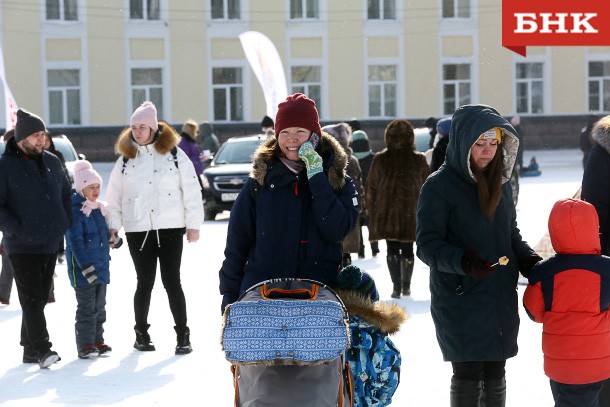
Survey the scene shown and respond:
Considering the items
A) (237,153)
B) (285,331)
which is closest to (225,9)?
(237,153)

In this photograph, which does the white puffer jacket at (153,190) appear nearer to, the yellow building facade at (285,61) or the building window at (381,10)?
the yellow building facade at (285,61)

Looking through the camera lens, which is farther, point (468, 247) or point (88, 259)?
point (88, 259)

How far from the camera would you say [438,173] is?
572cm

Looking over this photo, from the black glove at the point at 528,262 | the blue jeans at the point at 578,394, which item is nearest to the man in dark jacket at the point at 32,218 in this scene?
the black glove at the point at 528,262

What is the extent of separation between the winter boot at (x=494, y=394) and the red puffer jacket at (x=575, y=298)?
0.99 feet

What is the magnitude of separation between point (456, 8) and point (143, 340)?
37.7 m

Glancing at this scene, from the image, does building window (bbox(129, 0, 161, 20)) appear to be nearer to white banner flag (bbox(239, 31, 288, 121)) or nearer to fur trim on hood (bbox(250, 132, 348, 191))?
white banner flag (bbox(239, 31, 288, 121))

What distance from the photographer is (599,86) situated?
46.7 m

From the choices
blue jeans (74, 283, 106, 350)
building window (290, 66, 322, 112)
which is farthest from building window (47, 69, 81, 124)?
blue jeans (74, 283, 106, 350)

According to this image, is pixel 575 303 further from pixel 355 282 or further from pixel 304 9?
pixel 304 9

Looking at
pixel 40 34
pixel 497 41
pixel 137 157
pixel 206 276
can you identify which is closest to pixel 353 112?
pixel 497 41

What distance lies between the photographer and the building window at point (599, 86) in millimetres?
46594

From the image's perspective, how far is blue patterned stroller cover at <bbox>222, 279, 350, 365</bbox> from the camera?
4.84 meters

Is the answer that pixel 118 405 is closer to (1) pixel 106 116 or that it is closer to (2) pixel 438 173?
(2) pixel 438 173
